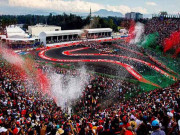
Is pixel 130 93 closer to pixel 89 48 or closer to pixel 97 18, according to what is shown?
pixel 89 48

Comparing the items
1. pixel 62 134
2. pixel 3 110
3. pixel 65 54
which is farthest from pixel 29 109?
pixel 65 54

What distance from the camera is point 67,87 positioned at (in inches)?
835

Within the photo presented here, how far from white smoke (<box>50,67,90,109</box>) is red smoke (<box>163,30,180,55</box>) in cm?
2221

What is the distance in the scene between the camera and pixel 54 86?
68.6 feet

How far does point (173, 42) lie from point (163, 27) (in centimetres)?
1160

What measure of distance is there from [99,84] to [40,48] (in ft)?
90.7

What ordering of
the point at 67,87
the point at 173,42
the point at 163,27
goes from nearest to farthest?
the point at 67,87 < the point at 173,42 < the point at 163,27

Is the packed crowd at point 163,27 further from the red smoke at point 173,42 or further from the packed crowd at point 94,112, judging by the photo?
the packed crowd at point 94,112

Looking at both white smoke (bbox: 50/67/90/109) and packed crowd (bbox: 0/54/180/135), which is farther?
white smoke (bbox: 50/67/90/109)

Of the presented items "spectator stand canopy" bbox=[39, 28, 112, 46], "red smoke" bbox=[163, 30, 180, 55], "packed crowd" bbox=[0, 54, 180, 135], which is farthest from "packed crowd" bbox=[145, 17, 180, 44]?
"packed crowd" bbox=[0, 54, 180, 135]

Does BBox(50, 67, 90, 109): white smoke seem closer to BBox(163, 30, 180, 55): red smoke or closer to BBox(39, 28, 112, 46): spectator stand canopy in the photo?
BBox(163, 30, 180, 55): red smoke

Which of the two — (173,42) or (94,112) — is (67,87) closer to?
(94,112)

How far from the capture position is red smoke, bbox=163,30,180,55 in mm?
35906

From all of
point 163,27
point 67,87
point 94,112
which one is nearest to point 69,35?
point 163,27
